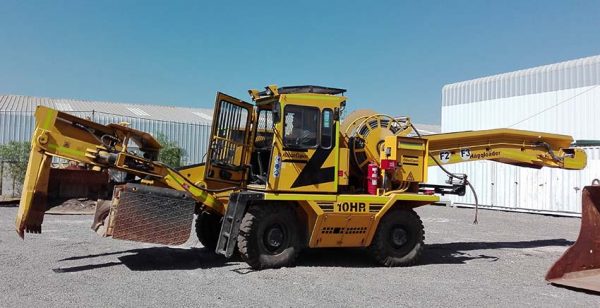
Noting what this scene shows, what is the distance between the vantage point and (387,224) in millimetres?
9391

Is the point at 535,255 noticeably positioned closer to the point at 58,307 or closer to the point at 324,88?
the point at 324,88

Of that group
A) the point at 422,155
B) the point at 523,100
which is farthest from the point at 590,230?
the point at 523,100

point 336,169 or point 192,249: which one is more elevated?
Result: point 336,169

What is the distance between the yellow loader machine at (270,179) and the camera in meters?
8.07

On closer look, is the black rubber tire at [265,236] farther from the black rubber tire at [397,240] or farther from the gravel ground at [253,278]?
the black rubber tire at [397,240]

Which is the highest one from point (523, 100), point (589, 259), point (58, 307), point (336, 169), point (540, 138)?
point (523, 100)

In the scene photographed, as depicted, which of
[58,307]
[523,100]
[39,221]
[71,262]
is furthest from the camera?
[523,100]

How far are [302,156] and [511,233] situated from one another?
29.5ft

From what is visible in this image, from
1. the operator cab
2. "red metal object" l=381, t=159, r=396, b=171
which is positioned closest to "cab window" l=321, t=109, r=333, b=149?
the operator cab

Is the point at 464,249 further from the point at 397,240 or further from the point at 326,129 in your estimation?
the point at 326,129

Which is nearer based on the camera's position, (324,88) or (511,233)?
(324,88)

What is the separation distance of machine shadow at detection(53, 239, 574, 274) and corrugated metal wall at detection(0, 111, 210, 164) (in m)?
16.5

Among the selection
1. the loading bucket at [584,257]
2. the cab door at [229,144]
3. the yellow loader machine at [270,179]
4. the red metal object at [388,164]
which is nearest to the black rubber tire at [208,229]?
the yellow loader machine at [270,179]

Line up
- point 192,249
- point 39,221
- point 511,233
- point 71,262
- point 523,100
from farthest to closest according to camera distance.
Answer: point 523,100
point 511,233
point 192,249
point 71,262
point 39,221
